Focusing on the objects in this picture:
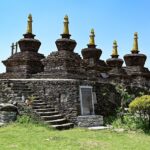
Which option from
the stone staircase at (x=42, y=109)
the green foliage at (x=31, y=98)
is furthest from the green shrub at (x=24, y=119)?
the green foliage at (x=31, y=98)

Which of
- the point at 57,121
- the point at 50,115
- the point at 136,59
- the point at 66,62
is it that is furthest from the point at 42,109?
the point at 136,59

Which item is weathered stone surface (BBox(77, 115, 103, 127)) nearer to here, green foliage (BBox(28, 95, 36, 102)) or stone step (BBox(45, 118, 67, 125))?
stone step (BBox(45, 118, 67, 125))

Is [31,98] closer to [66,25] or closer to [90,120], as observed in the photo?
[90,120]

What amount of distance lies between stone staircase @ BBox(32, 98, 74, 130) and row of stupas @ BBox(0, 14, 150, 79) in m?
4.73

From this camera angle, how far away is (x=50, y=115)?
55.9 feet

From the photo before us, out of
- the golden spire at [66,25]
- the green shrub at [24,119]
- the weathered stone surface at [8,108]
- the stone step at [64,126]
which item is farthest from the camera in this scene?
the golden spire at [66,25]

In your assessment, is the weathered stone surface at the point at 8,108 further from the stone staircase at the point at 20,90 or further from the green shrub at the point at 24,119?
the stone staircase at the point at 20,90

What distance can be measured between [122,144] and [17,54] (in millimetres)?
15718

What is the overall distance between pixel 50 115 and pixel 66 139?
3.91 meters

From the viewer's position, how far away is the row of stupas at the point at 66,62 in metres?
23.7

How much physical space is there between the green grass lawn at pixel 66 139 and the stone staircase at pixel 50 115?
62 cm

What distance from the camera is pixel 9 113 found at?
16391 mm

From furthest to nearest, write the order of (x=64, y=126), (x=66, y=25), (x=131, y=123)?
1. (x=66, y=25)
2. (x=131, y=123)
3. (x=64, y=126)

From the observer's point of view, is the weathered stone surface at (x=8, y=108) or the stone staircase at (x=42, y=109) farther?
the weathered stone surface at (x=8, y=108)
